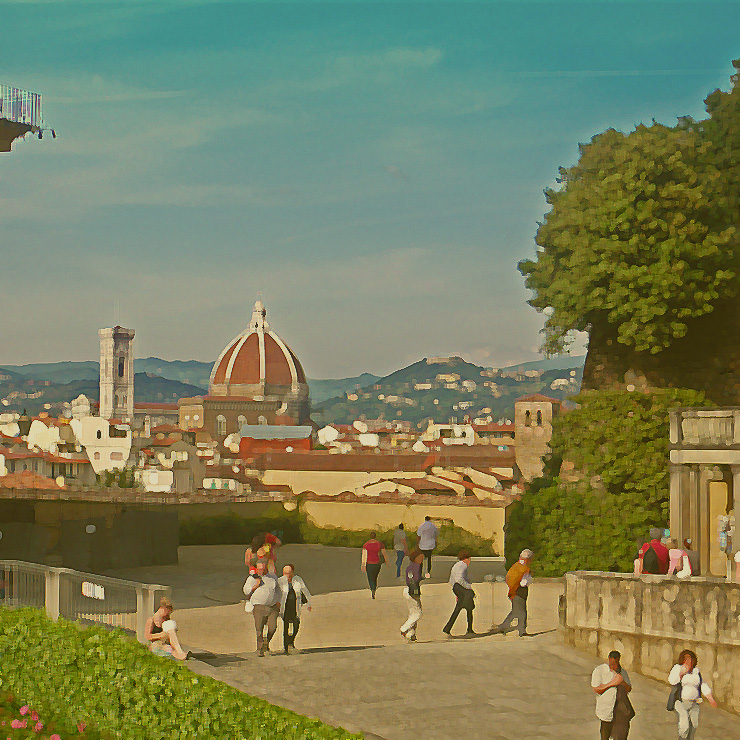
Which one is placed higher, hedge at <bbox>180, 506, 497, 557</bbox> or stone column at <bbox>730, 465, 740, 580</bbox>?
stone column at <bbox>730, 465, 740, 580</bbox>

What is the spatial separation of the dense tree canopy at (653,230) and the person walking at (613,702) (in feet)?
49.8

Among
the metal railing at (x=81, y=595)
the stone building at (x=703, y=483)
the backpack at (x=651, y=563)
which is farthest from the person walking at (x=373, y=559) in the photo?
the metal railing at (x=81, y=595)

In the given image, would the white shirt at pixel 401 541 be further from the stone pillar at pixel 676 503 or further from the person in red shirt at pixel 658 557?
the person in red shirt at pixel 658 557

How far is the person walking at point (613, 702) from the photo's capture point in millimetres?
12961

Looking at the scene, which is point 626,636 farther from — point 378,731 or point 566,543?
point 566,543

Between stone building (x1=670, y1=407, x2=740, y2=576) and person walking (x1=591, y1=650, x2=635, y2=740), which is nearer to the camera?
person walking (x1=591, y1=650, x2=635, y2=740)

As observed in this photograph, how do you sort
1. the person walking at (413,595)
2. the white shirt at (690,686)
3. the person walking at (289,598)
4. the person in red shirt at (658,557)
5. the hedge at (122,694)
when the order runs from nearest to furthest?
1. the hedge at (122,694)
2. the white shirt at (690,686)
3. the person walking at (289,598)
4. the person walking at (413,595)
5. the person in red shirt at (658,557)

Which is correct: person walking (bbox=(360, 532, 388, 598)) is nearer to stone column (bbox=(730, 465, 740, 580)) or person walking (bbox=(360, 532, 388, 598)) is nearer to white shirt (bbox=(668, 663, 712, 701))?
stone column (bbox=(730, 465, 740, 580))

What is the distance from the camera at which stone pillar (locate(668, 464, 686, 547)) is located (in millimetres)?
25438

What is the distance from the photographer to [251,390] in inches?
7352

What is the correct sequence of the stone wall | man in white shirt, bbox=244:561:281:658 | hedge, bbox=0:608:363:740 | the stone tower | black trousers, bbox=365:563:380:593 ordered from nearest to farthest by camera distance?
hedge, bbox=0:608:363:740 → man in white shirt, bbox=244:561:281:658 → the stone wall → black trousers, bbox=365:563:380:593 → the stone tower

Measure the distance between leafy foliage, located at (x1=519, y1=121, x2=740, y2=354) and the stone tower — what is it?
6809 cm

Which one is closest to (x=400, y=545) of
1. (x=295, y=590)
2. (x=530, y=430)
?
(x=295, y=590)

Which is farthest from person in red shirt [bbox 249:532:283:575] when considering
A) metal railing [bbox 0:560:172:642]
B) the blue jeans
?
the blue jeans
